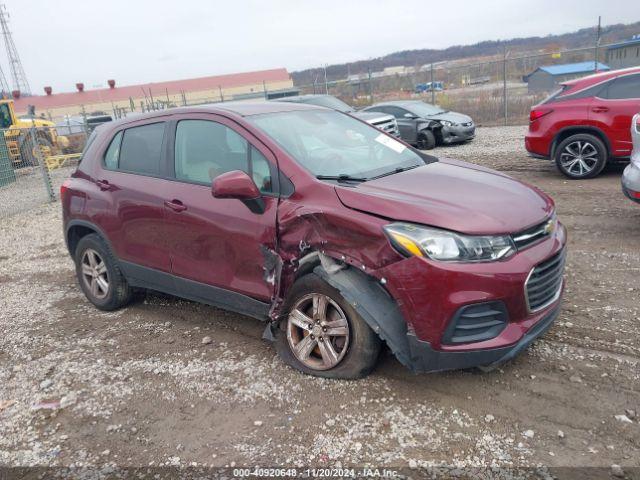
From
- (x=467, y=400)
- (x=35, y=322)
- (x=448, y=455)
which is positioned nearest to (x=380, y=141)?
(x=467, y=400)

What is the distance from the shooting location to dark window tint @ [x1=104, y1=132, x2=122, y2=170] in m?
4.68

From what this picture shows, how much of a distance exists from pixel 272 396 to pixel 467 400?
121cm

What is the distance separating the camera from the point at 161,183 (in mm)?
4145

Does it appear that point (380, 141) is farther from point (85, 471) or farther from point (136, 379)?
point (85, 471)

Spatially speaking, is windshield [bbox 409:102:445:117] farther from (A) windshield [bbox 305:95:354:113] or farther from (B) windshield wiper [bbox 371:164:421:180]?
(B) windshield wiper [bbox 371:164:421:180]

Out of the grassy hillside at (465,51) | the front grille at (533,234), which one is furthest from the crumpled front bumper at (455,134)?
the grassy hillside at (465,51)

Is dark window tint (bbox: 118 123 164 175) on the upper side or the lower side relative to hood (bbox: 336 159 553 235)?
upper

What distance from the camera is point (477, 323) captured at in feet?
9.45

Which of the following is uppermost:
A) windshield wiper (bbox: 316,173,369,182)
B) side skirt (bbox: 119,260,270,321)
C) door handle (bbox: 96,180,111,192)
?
windshield wiper (bbox: 316,173,369,182)

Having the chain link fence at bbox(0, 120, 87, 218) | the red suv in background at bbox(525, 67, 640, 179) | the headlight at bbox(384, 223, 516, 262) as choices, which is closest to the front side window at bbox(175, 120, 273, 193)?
the headlight at bbox(384, 223, 516, 262)

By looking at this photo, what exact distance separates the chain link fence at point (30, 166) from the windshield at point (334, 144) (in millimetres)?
9604

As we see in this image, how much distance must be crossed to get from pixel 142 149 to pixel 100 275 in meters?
1.36

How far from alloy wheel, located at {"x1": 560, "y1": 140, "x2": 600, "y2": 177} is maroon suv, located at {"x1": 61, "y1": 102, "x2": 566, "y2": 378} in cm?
542

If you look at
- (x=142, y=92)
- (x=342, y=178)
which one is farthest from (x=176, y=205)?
(x=142, y=92)
